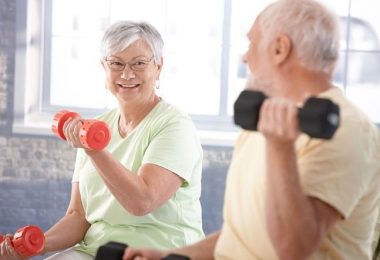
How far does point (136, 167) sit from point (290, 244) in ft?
3.35

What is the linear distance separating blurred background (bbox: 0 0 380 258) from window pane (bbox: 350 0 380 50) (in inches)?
0.5

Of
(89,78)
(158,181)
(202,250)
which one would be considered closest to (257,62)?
(202,250)

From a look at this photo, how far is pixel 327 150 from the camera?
4.90 feet

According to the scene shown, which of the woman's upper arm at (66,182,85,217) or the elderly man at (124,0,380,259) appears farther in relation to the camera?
the woman's upper arm at (66,182,85,217)

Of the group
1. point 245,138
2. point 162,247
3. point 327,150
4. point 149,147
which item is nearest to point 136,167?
point 149,147

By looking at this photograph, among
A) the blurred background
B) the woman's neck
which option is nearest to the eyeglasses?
the woman's neck

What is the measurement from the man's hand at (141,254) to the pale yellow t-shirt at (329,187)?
0.45 ft

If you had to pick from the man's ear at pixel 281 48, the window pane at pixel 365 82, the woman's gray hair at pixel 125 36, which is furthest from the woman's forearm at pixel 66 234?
the window pane at pixel 365 82

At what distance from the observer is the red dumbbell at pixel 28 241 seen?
7.91 ft

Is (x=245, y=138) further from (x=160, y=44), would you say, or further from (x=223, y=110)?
(x=223, y=110)

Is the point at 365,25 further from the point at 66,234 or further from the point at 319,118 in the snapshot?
the point at 319,118

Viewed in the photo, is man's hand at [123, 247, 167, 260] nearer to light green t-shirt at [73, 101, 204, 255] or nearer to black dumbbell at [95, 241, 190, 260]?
black dumbbell at [95, 241, 190, 260]

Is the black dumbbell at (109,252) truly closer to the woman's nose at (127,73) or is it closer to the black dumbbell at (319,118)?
the black dumbbell at (319,118)

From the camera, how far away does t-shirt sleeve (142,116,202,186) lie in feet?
7.61
